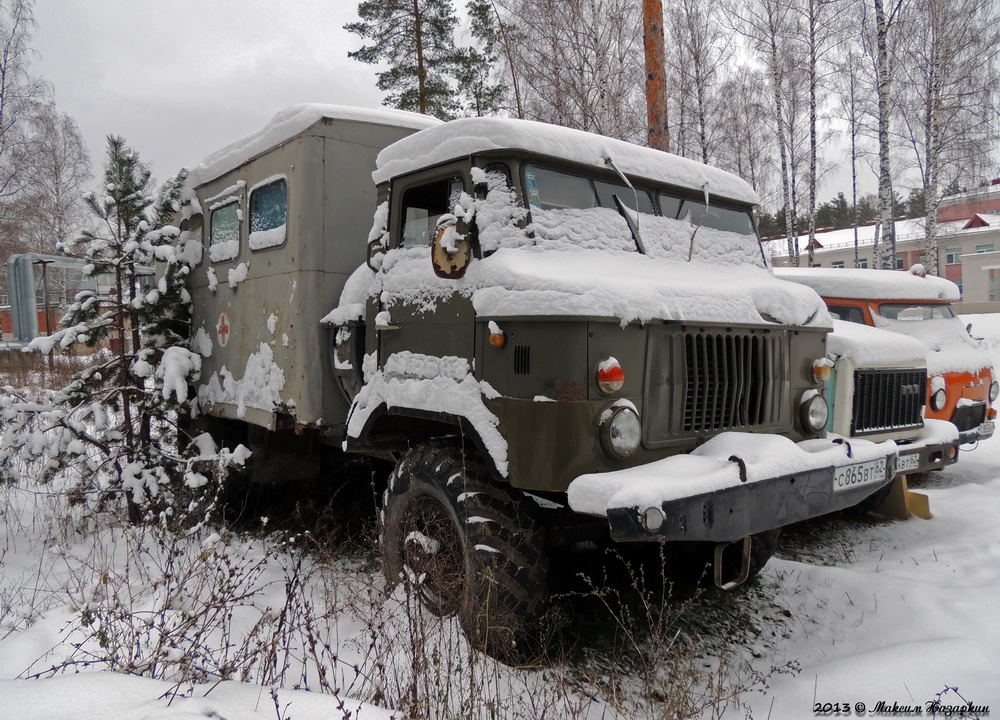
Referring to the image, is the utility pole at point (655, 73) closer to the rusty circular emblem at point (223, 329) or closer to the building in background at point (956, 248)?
the rusty circular emblem at point (223, 329)

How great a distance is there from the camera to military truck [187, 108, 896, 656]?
9.53 ft

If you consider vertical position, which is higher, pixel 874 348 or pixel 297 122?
pixel 297 122

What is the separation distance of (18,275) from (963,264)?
131 ft

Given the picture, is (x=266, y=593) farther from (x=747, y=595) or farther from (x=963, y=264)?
(x=963, y=264)

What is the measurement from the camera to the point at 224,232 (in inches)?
214

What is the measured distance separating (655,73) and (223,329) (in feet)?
22.1

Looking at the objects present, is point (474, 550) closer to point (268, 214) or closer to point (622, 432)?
point (622, 432)

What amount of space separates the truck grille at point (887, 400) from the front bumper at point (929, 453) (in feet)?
1.09

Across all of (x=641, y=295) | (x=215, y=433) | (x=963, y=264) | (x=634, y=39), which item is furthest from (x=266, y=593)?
(x=963, y=264)

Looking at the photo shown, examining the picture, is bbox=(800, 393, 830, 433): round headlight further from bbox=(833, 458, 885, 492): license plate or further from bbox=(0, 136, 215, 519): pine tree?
bbox=(0, 136, 215, 519): pine tree

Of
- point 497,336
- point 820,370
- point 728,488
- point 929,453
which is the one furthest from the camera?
point 929,453

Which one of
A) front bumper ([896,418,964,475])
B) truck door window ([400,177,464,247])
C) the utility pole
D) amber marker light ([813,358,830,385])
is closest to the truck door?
truck door window ([400,177,464,247])

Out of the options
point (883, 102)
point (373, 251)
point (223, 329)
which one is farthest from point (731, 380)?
point (883, 102)

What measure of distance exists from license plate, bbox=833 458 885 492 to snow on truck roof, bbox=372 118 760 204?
5.98 ft
